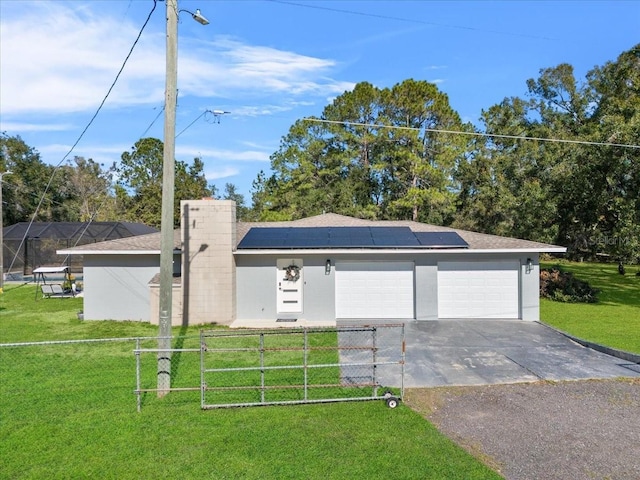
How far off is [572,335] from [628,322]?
3.48 meters

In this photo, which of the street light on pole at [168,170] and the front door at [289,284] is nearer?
the street light on pole at [168,170]

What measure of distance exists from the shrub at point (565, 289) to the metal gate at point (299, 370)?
10203 mm

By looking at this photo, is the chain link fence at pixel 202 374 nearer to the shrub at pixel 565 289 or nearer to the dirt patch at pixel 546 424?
the dirt patch at pixel 546 424

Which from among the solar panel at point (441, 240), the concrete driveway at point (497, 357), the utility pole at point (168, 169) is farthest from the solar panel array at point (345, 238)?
the utility pole at point (168, 169)

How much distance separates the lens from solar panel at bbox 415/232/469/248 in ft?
50.0

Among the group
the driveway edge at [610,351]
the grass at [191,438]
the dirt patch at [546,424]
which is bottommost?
the dirt patch at [546,424]

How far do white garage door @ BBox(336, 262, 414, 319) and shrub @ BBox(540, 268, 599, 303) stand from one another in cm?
801

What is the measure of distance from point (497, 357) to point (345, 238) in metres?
7.08

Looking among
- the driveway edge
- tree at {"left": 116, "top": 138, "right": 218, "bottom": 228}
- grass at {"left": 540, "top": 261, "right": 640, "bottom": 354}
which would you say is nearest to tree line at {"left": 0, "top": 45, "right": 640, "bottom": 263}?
tree at {"left": 116, "top": 138, "right": 218, "bottom": 228}

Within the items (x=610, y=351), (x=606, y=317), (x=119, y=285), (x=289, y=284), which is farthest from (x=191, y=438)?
(x=606, y=317)

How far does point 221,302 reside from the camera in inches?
574

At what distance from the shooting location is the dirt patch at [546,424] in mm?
5586

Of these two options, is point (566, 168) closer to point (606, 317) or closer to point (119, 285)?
point (606, 317)

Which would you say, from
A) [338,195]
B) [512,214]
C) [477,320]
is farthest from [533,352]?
[338,195]
